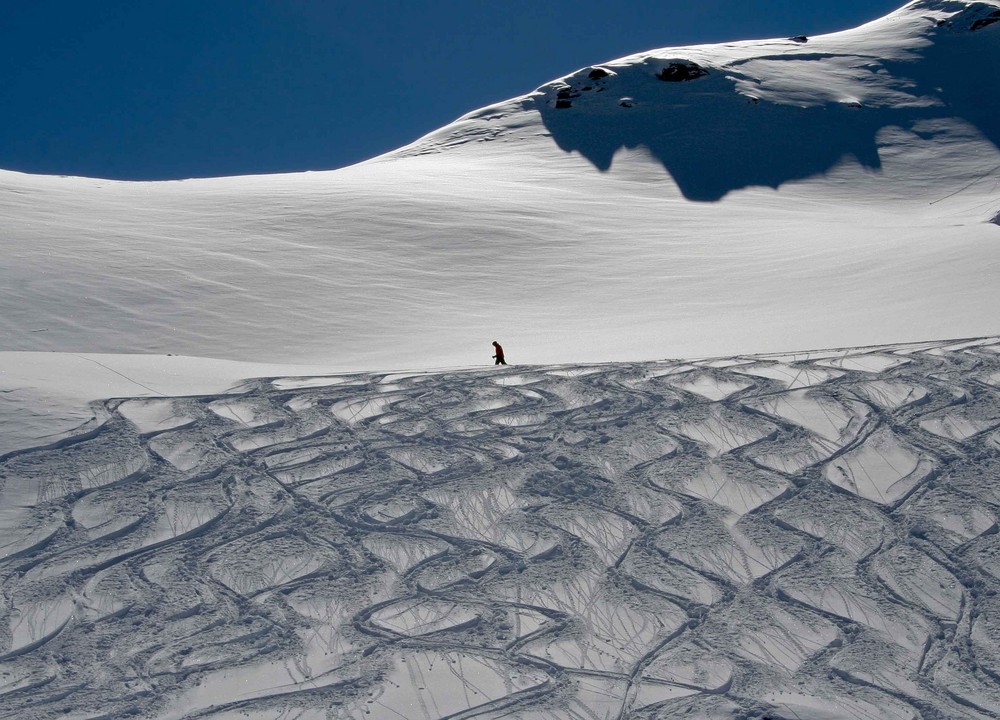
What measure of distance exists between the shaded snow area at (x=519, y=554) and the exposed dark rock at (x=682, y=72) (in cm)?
4056

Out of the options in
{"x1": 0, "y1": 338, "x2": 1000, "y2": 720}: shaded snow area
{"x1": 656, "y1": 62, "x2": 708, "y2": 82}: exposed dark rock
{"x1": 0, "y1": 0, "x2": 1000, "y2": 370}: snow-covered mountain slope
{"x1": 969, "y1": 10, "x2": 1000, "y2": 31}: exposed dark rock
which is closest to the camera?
{"x1": 0, "y1": 338, "x2": 1000, "y2": 720}: shaded snow area

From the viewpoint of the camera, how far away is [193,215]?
1927 cm

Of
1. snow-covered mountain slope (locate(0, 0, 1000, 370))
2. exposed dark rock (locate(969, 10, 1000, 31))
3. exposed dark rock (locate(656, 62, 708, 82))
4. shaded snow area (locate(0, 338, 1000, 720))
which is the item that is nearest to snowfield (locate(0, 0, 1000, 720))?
shaded snow area (locate(0, 338, 1000, 720))

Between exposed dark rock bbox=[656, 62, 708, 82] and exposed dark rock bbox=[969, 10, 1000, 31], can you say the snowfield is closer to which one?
exposed dark rock bbox=[656, 62, 708, 82]

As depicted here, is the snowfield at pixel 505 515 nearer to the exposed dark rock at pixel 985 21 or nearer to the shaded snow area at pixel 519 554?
the shaded snow area at pixel 519 554

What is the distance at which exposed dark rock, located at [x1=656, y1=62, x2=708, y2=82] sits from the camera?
4456 cm

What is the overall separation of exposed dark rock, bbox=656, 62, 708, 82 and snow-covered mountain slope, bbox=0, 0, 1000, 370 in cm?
737

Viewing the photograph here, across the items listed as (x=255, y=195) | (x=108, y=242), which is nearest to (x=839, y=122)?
(x=255, y=195)

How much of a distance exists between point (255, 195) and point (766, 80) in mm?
31042

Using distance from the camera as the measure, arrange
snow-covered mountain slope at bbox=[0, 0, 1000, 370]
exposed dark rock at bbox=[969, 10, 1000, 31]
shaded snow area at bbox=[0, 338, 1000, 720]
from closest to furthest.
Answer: shaded snow area at bbox=[0, 338, 1000, 720], snow-covered mountain slope at bbox=[0, 0, 1000, 370], exposed dark rock at bbox=[969, 10, 1000, 31]

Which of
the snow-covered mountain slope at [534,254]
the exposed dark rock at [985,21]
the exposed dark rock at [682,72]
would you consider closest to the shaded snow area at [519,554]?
the snow-covered mountain slope at [534,254]

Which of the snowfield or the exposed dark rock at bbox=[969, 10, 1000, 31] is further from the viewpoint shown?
the exposed dark rock at bbox=[969, 10, 1000, 31]

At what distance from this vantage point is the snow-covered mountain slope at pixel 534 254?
1198 cm

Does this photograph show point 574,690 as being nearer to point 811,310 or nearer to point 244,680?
point 244,680
